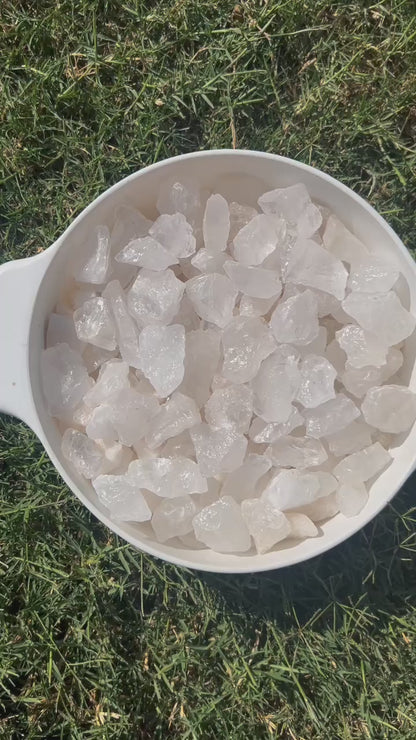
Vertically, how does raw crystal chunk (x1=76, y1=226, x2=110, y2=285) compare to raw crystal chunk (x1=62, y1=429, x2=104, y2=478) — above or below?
above

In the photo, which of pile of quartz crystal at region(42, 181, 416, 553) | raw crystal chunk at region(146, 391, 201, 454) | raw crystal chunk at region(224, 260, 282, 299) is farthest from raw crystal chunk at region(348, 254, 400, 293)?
raw crystal chunk at region(146, 391, 201, 454)

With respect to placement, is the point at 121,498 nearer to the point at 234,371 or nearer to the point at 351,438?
the point at 234,371

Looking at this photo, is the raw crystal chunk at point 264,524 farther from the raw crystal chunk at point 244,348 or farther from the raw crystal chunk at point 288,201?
the raw crystal chunk at point 288,201

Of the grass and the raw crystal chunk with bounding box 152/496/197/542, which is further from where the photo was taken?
the grass

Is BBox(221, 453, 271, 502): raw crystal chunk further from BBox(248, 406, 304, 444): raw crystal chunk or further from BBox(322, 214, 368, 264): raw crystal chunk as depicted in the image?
BBox(322, 214, 368, 264): raw crystal chunk

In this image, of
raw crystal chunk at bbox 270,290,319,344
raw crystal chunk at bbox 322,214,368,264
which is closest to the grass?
raw crystal chunk at bbox 322,214,368,264

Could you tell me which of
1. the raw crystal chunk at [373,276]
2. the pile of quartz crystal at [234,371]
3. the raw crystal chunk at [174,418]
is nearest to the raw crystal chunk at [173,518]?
the pile of quartz crystal at [234,371]
